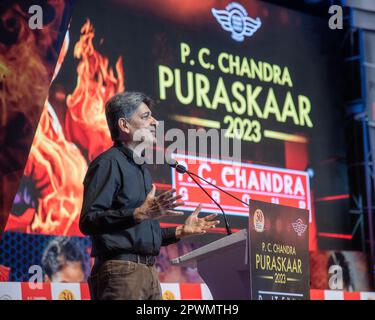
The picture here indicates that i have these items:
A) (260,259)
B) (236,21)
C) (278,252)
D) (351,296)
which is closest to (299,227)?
(278,252)

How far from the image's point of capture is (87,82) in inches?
282

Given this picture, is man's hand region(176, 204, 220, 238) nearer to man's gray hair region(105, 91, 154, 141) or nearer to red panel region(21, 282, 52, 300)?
man's gray hair region(105, 91, 154, 141)

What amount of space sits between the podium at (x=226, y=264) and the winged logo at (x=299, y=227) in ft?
1.24

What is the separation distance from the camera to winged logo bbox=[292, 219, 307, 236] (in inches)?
153

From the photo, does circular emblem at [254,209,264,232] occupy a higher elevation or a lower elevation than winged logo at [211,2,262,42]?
lower

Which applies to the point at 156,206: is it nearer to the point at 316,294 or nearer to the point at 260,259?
the point at 260,259

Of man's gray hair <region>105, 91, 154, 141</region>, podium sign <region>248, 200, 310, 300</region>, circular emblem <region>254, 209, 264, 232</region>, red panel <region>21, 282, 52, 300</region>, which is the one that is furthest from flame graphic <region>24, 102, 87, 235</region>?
circular emblem <region>254, 209, 264, 232</region>

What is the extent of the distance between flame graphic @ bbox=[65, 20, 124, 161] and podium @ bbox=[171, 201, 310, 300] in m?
3.39

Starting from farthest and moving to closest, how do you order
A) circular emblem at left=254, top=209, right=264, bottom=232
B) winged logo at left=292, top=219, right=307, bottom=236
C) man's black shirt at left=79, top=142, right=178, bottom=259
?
winged logo at left=292, top=219, right=307, bottom=236 → circular emblem at left=254, top=209, right=264, bottom=232 → man's black shirt at left=79, top=142, right=178, bottom=259

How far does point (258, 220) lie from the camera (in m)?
3.59

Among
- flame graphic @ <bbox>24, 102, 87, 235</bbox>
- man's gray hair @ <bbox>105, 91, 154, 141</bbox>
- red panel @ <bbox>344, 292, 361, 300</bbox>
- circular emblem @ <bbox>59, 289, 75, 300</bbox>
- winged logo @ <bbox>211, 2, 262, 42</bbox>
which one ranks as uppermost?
winged logo @ <bbox>211, 2, 262, 42</bbox>

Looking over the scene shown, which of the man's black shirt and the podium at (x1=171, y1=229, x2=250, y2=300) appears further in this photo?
the podium at (x1=171, y1=229, x2=250, y2=300)

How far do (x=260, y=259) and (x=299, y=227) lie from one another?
0.39m
